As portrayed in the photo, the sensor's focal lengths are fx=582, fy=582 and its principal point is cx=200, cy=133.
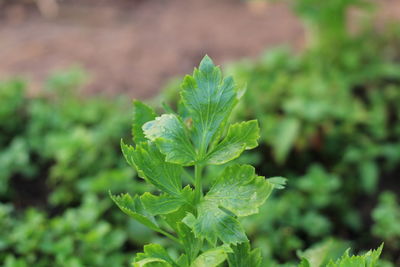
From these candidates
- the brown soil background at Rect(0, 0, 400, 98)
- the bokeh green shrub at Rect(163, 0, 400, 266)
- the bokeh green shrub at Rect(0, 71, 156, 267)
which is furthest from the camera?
the brown soil background at Rect(0, 0, 400, 98)

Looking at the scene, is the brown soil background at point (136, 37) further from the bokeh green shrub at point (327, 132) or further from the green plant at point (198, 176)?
the green plant at point (198, 176)

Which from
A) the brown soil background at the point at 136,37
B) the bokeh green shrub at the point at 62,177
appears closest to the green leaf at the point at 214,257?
the bokeh green shrub at the point at 62,177

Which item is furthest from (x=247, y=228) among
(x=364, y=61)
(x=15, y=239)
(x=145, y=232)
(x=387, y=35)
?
(x=387, y=35)

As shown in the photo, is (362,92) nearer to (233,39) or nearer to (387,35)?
(387,35)

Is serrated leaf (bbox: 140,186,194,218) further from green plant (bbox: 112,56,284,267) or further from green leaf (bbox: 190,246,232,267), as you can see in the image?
green leaf (bbox: 190,246,232,267)

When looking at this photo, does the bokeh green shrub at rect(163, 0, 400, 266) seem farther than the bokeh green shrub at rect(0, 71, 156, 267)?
Yes

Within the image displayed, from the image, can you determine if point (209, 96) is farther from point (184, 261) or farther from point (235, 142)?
point (184, 261)

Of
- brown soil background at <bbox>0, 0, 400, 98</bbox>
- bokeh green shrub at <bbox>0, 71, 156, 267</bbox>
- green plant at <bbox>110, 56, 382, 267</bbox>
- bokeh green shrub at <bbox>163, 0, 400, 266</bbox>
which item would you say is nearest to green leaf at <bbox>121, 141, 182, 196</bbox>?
green plant at <bbox>110, 56, 382, 267</bbox>
